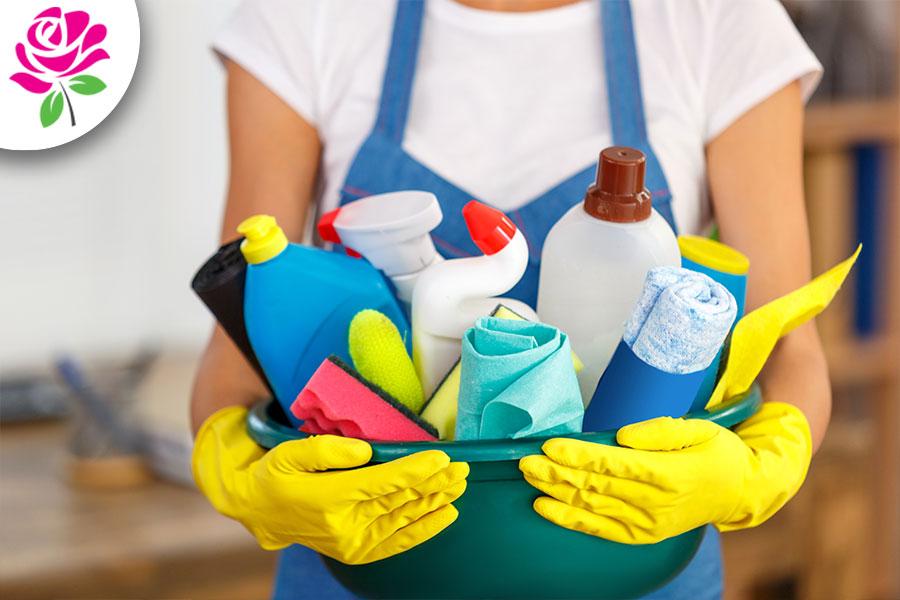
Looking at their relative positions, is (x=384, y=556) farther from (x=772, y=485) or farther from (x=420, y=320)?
(x=772, y=485)

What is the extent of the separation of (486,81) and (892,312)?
1310 mm

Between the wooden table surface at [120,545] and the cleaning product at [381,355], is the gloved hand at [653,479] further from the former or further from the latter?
the wooden table surface at [120,545]

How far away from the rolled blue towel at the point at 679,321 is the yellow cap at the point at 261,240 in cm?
22

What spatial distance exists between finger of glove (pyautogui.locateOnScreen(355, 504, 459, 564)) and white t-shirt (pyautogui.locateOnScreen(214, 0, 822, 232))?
352 millimetres

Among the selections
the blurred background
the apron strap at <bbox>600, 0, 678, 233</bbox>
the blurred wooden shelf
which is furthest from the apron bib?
the blurred wooden shelf

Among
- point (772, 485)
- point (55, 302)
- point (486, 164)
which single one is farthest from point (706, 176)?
point (55, 302)

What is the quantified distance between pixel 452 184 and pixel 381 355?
30 centimetres

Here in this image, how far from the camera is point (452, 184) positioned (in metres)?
0.95

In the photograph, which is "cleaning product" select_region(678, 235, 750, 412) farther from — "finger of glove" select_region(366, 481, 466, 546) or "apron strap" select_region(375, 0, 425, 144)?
"apron strap" select_region(375, 0, 425, 144)

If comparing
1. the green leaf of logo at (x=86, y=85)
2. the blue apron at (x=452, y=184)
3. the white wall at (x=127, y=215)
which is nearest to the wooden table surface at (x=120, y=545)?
the white wall at (x=127, y=215)

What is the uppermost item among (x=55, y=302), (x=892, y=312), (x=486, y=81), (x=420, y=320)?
(x=486, y=81)

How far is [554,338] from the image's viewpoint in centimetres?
64

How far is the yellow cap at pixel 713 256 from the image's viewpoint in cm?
73

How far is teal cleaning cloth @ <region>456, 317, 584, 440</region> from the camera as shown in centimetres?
62
